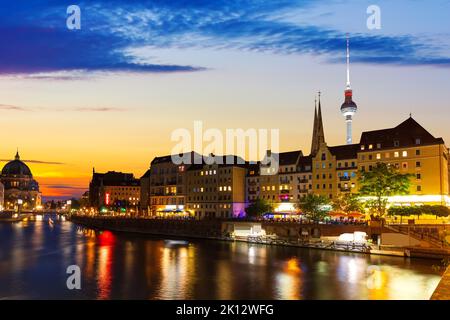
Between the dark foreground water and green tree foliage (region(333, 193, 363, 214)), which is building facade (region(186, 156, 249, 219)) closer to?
green tree foliage (region(333, 193, 363, 214))

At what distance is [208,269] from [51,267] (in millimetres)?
23921

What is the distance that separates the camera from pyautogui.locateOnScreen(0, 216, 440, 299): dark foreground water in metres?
50.2

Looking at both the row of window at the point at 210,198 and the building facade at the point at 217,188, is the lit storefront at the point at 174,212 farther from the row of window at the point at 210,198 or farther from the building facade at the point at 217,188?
the row of window at the point at 210,198

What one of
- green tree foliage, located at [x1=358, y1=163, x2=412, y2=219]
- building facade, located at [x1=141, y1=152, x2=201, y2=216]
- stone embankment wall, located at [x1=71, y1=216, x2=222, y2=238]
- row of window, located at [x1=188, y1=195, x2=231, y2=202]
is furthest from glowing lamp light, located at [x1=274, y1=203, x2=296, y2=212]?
green tree foliage, located at [x1=358, y1=163, x2=412, y2=219]

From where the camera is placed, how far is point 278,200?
140 meters

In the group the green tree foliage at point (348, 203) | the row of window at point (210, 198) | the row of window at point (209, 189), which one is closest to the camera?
the green tree foliage at point (348, 203)

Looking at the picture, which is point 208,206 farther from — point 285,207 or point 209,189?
point 285,207

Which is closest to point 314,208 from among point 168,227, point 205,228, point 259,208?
point 259,208

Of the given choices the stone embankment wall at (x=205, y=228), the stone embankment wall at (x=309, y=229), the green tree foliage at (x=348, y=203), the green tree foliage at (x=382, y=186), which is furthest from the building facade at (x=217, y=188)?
the green tree foliage at (x=382, y=186)

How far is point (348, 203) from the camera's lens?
10500 centimetres

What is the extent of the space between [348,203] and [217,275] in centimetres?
5227

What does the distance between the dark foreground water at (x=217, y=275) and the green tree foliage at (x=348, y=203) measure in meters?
19.2

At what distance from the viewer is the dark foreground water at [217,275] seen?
1975 inches
